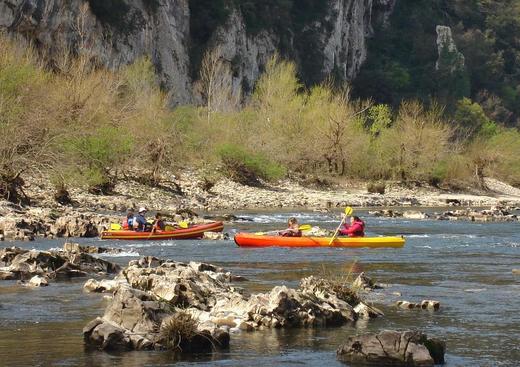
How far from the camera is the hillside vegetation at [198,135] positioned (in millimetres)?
47844

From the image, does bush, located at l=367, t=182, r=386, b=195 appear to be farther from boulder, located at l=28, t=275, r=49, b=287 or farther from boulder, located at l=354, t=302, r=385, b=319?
boulder, located at l=354, t=302, r=385, b=319

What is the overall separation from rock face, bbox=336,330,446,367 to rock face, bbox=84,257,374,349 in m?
2.19

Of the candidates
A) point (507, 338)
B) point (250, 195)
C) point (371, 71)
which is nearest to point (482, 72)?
point (371, 71)

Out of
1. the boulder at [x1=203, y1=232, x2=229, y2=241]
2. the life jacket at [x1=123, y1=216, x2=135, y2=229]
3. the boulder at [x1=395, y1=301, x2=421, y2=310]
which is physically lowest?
the boulder at [x1=203, y1=232, x2=229, y2=241]

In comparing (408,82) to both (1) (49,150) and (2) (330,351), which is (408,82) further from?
(2) (330,351)

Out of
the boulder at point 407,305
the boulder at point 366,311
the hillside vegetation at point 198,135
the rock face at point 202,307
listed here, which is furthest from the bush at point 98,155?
the boulder at point 366,311

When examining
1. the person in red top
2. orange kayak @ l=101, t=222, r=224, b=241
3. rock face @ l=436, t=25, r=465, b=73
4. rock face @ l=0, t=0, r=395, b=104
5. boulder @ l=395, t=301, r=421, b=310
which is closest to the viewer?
boulder @ l=395, t=301, r=421, b=310

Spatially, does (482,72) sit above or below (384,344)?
above

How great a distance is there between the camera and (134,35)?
270ft

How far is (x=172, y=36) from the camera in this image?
8769cm

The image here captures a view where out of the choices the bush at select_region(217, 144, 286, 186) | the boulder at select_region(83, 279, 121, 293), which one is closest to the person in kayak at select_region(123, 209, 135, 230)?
the boulder at select_region(83, 279, 121, 293)

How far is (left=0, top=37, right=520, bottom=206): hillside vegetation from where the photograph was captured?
4784cm

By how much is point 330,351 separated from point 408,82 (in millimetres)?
103416

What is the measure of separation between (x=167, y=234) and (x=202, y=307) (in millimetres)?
17900
